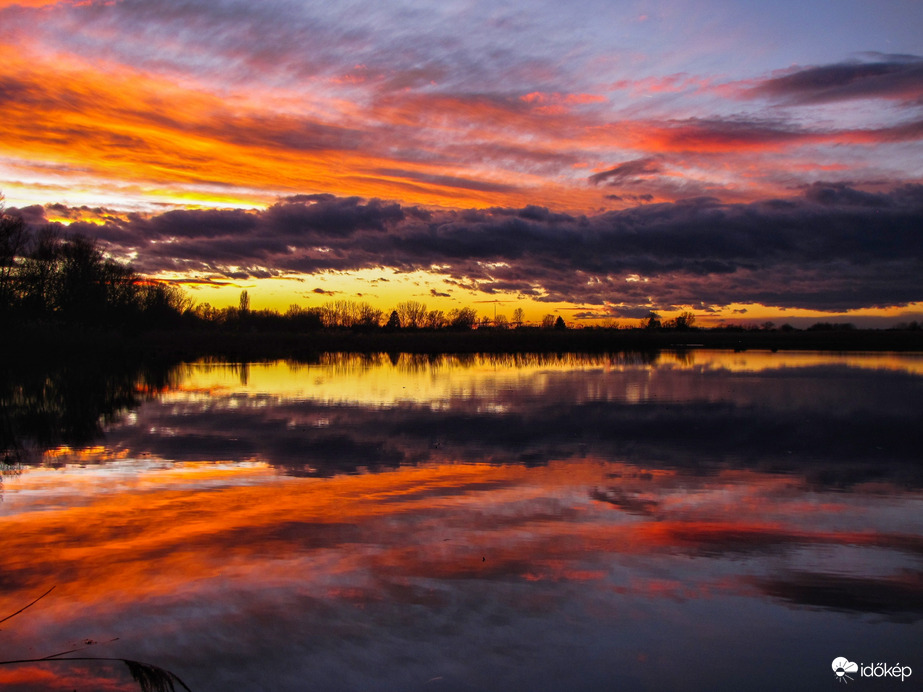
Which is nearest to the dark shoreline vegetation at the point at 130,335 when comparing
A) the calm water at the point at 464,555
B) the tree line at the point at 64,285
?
the tree line at the point at 64,285

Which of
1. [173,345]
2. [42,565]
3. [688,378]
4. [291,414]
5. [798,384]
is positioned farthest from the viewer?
[173,345]

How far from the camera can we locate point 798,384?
2373cm

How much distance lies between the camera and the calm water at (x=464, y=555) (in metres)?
4.29

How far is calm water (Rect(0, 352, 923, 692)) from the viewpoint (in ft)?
14.1

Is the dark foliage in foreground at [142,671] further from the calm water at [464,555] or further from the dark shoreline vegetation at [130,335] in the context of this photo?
the dark shoreline vegetation at [130,335]

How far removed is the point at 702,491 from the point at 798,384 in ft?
58.4

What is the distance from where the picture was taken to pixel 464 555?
6062mm

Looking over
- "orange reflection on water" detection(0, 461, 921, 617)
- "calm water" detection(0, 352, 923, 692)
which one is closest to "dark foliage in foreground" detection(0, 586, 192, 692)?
"calm water" detection(0, 352, 923, 692)

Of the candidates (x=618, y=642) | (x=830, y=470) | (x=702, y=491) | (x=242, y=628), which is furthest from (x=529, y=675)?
(x=830, y=470)

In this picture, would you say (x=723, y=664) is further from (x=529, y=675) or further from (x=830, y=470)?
(x=830, y=470)

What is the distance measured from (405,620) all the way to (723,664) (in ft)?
7.31

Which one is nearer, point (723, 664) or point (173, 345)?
point (723, 664)

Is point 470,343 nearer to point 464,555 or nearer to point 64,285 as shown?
point 64,285

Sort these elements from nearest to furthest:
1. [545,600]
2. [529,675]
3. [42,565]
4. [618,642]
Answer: [529,675] < [618,642] < [545,600] < [42,565]
